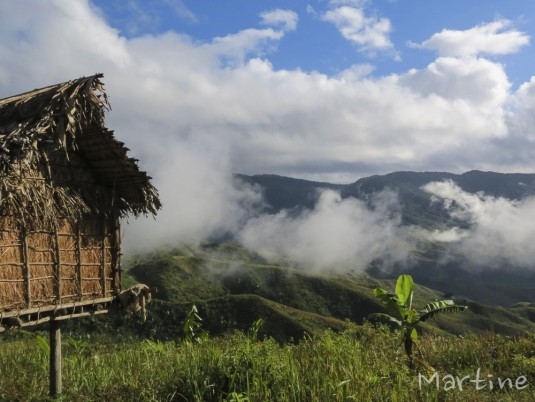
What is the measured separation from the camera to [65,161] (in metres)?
10.2

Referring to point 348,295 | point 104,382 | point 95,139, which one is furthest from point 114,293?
point 348,295

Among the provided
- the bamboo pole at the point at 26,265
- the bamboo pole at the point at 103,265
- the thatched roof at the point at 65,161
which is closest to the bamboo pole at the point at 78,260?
the thatched roof at the point at 65,161

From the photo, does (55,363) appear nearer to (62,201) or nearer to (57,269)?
(57,269)

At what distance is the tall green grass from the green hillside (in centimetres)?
6771

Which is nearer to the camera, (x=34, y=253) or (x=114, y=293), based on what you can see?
(x=34, y=253)

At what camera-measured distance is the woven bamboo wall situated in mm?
8617

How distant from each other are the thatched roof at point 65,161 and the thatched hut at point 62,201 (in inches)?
0.8

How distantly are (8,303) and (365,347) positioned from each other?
22.6 feet

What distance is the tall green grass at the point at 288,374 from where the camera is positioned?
7.57 m

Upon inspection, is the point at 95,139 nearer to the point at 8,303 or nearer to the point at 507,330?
the point at 8,303

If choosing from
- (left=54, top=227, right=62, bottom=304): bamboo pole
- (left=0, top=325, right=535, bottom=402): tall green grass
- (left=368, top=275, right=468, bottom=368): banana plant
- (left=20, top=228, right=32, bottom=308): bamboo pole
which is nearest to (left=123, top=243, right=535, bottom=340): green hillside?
(left=0, top=325, right=535, bottom=402): tall green grass

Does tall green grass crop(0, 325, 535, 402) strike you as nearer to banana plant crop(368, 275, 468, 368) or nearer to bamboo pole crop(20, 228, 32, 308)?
banana plant crop(368, 275, 468, 368)

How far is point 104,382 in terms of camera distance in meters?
10.5

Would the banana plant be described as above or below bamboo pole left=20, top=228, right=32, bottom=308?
below
